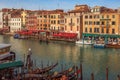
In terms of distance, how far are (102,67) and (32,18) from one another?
2871 cm

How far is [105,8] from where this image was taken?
3416 centimetres

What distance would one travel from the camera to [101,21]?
107ft

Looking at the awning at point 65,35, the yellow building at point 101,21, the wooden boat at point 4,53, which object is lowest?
the wooden boat at point 4,53

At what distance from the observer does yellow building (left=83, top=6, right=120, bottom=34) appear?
3136 cm

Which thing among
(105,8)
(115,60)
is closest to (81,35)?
(105,8)

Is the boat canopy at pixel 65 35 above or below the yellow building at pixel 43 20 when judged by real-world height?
below

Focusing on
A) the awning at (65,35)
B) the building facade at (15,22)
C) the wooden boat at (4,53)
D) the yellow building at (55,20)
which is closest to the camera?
the wooden boat at (4,53)

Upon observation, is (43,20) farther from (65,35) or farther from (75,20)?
(65,35)

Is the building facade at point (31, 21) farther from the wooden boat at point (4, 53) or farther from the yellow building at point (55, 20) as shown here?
the wooden boat at point (4, 53)

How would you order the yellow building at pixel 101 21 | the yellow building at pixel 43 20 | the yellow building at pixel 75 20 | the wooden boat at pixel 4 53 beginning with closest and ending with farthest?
the wooden boat at pixel 4 53, the yellow building at pixel 101 21, the yellow building at pixel 75 20, the yellow building at pixel 43 20

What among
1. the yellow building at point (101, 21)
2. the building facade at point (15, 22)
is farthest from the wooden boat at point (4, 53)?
the building facade at point (15, 22)

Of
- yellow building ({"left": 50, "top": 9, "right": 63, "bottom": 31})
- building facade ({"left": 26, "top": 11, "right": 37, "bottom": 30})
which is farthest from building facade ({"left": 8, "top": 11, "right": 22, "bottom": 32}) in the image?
yellow building ({"left": 50, "top": 9, "right": 63, "bottom": 31})

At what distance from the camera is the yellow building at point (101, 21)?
103 ft

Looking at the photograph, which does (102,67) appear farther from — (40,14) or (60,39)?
(40,14)
